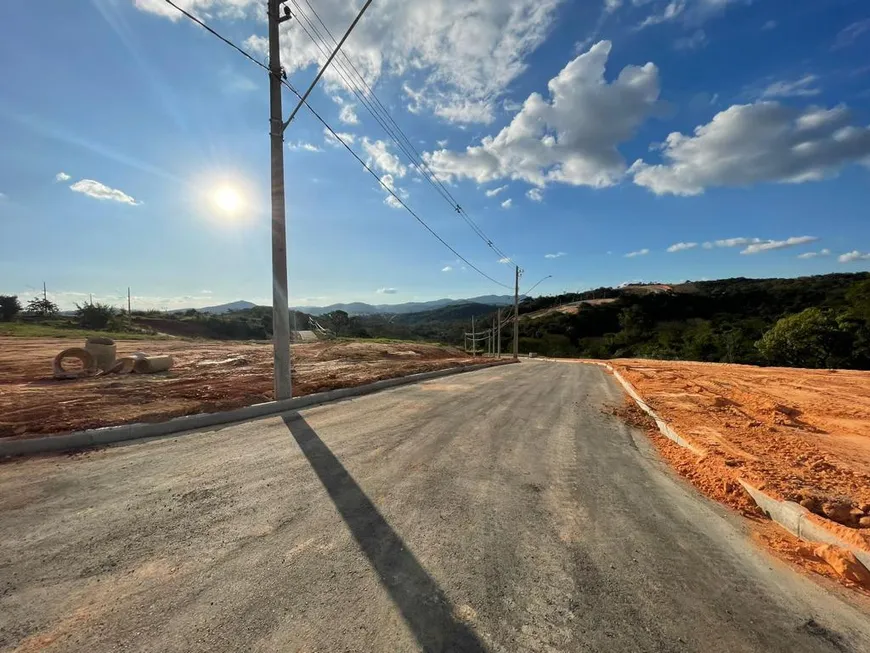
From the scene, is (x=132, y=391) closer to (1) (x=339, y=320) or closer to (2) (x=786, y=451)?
(2) (x=786, y=451)

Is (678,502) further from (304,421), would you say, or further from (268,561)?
(304,421)

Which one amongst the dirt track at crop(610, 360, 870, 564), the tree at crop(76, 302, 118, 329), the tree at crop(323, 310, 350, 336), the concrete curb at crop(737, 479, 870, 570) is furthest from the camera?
the tree at crop(323, 310, 350, 336)

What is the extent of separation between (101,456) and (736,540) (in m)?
7.49

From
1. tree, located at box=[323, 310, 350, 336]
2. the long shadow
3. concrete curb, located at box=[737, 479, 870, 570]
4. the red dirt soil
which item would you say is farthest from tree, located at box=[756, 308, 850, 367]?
tree, located at box=[323, 310, 350, 336]

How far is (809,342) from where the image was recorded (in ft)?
118

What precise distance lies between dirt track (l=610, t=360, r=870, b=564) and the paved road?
2.47ft

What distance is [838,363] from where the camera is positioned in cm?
3478

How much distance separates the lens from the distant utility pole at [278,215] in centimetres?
876

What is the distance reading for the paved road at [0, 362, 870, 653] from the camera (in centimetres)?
231

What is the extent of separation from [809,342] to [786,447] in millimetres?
41489

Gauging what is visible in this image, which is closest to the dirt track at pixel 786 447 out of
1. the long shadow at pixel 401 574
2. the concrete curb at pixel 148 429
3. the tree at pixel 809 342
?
the long shadow at pixel 401 574

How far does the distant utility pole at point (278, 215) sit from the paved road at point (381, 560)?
3283 millimetres

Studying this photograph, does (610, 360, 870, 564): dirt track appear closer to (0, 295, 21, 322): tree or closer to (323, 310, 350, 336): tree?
(323, 310, 350, 336): tree

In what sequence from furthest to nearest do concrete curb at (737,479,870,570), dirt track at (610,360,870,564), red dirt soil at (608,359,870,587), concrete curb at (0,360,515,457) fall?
concrete curb at (0,360,515,457) → dirt track at (610,360,870,564) → red dirt soil at (608,359,870,587) → concrete curb at (737,479,870,570)
